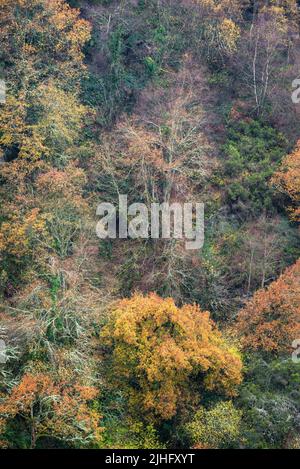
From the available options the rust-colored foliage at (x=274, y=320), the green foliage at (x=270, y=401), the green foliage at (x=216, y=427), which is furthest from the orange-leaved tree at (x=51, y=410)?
the rust-colored foliage at (x=274, y=320)

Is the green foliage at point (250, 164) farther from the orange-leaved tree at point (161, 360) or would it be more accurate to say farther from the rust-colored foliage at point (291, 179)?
the orange-leaved tree at point (161, 360)

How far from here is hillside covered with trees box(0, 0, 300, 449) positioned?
3189 cm

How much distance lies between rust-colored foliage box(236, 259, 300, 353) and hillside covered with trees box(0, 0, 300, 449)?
0.07 meters

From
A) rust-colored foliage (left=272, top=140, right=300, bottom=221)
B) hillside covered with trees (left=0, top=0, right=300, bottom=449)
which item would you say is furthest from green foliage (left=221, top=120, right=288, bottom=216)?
rust-colored foliage (left=272, top=140, right=300, bottom=221)

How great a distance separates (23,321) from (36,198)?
7372 mm

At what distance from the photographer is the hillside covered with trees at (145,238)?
105 feet

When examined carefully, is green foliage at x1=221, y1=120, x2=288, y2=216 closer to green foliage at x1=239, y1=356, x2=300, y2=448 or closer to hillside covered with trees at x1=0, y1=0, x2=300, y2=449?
hillside covered with trees at x1=0, y1=0, x2=300, y2=449

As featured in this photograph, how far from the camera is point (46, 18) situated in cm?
4269

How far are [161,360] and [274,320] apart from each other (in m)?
6.23

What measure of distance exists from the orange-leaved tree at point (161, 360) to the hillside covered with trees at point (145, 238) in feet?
0.26
